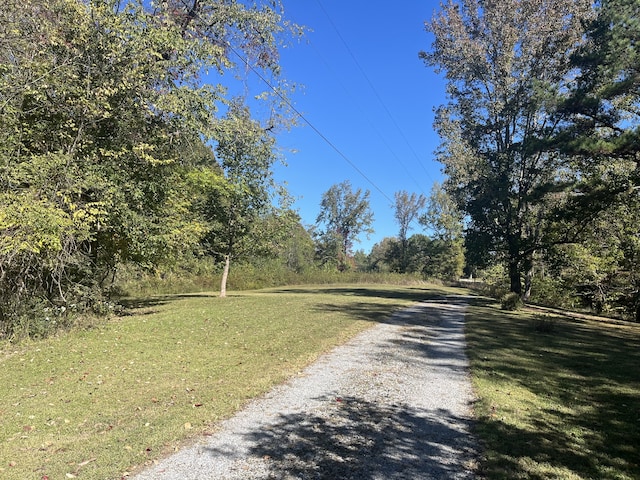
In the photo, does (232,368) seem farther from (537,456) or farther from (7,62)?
(7,62)

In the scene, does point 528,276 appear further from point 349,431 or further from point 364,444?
point 364,444

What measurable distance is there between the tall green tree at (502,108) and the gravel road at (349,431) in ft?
58.6

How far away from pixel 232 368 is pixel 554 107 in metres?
15.2

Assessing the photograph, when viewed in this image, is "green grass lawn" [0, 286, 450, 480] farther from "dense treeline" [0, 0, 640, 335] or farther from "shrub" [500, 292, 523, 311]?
"shrub" [500, 292, 523, 311]

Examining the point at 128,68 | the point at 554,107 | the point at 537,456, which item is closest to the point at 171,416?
the point at 537,456

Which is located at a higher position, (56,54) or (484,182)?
(484,182)

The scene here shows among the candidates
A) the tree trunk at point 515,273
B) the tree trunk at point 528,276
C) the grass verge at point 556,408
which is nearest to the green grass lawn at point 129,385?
the grass verge at point 556,408

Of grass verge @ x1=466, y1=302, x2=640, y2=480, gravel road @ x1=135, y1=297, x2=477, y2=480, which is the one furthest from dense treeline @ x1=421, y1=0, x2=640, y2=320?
gravel road @ x1=135, y1=297, x2=477, y2=480

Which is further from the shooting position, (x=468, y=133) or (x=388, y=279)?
(x=388, y=279)

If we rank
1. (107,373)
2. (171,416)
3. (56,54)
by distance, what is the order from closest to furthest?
(171,416)
(107,373)
(56,54)

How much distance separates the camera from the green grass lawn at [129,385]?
3664 mm

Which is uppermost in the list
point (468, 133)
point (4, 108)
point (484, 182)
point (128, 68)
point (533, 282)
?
point (468, 133)

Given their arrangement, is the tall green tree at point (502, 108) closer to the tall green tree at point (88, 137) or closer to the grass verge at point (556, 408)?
the grass verge at point (556, 408)

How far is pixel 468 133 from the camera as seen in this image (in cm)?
2580
